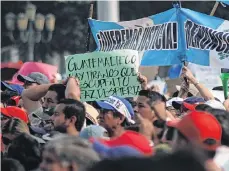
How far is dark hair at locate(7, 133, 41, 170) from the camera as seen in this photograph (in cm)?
487

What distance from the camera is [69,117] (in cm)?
590

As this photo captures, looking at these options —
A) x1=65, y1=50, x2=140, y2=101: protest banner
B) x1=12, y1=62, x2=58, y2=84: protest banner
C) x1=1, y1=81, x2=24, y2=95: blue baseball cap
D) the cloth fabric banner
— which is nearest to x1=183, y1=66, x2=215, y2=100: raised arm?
x1=65, y1=50, x2=140, y2=101: protest banner

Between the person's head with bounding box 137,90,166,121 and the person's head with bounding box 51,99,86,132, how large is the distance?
45 cm

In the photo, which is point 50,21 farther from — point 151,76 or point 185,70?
point 185,70

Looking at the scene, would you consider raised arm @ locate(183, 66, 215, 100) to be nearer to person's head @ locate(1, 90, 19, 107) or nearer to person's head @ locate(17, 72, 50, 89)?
person's head @ locate(17, 72, 50, 89)

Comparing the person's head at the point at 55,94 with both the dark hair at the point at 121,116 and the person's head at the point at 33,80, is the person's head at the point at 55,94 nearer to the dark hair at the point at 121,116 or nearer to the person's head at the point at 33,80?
the dark hair at the point at 121,116

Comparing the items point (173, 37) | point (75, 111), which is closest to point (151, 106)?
point (75, 111)

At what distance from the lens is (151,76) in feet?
45.3

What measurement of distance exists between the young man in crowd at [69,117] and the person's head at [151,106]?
1.48ft

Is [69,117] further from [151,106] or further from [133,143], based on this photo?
[133,143]

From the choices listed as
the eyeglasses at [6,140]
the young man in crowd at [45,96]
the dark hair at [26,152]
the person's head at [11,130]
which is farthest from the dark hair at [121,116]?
the dark hair at [26,152]

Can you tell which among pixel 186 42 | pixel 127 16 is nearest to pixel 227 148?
pixel 186 42

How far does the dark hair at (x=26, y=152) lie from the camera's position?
4.87 meters

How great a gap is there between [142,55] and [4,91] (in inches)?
56.9
